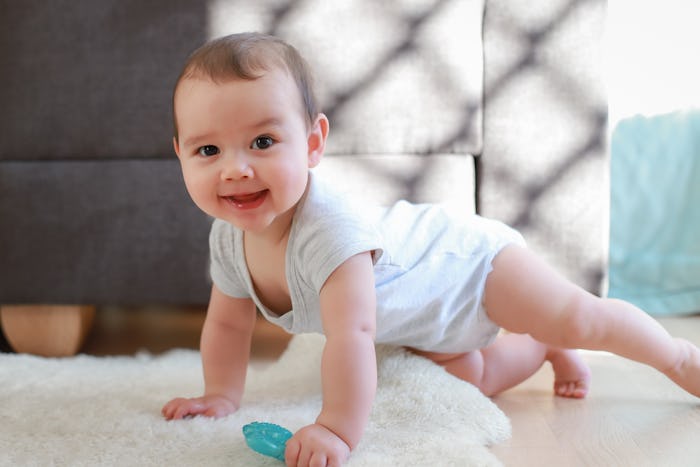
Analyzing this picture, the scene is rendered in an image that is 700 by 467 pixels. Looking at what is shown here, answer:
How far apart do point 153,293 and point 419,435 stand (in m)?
0.50

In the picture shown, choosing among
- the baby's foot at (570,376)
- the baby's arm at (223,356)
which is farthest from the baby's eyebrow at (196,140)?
the baby's foot at (570,376)

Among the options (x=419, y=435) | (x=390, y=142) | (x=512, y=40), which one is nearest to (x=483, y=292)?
(x=419, y=435)

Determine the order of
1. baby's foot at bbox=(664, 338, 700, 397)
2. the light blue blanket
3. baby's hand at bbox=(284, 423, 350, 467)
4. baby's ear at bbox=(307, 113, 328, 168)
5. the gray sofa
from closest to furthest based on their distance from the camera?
1. baby's hand at bbox=(284, 423, 350, 467)
2. baby's ear at bbox=(307, 113, 328, 168)
3. baby's foot at bbox=(664, 338, 700, 397)
4. the gray sofa
5. the light blue blanket

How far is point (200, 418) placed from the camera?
811 mm

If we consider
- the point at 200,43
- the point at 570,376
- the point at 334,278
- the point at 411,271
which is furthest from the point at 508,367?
the point at 200,43

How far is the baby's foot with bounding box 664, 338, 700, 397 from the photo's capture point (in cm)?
88

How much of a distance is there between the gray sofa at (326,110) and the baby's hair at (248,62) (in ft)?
1.12

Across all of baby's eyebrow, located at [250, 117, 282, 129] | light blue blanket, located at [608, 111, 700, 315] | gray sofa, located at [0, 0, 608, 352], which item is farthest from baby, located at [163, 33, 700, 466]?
light blue blanket, located at [608, 111, 700, 315]

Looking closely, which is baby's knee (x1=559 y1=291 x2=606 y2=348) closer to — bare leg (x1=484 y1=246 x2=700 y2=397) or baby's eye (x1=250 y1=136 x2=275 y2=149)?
bare leg (x1=484 y1=246 x2=700 y2=397)

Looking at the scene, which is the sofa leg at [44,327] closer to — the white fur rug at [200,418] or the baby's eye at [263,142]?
the white fur rug at [200,418]

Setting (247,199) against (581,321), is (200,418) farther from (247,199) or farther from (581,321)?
(581,321)

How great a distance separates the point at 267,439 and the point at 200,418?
15 cm

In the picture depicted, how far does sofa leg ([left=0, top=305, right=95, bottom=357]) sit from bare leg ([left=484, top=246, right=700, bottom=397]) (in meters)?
0.64

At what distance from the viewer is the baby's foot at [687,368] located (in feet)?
2.89
